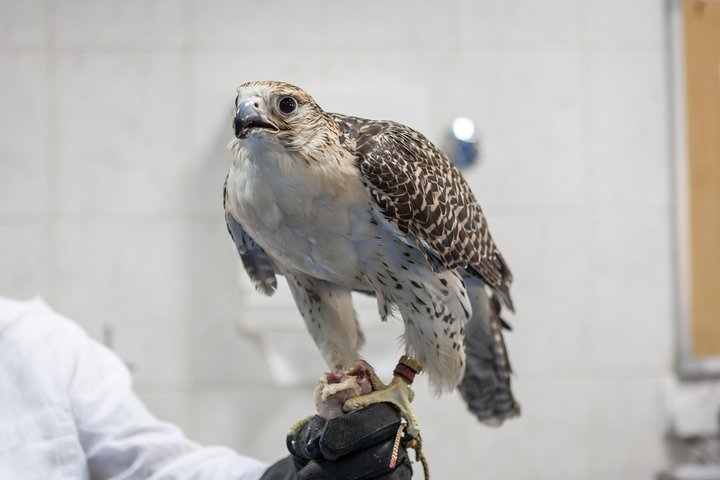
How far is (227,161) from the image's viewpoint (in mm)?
2162

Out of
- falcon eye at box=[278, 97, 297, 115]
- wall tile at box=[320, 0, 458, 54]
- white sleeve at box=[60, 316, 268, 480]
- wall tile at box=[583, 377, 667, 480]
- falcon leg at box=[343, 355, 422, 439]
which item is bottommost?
wall tile at box=[583, 377, 667, 480]

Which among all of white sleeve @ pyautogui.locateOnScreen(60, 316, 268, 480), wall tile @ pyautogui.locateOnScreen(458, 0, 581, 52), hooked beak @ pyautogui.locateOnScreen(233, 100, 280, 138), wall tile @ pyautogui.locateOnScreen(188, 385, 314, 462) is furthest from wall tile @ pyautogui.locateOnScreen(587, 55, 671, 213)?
hooked beak @ pyautogui.locateOnScreen(233, 100, 280, 138)

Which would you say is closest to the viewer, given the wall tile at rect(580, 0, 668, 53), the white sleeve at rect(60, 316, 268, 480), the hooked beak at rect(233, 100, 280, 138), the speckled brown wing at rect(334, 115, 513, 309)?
the hooked beak at rect(233, 100, 280, 138)

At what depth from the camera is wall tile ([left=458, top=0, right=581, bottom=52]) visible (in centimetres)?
224

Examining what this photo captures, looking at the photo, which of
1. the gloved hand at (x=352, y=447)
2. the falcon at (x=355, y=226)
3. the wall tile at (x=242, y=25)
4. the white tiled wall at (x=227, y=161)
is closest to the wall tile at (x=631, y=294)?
the white tiled wall at (x=227, y=161)

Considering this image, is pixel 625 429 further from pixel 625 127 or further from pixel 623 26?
pixel 623 26

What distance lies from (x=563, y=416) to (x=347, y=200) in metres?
1.67

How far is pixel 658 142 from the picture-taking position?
7.57ft

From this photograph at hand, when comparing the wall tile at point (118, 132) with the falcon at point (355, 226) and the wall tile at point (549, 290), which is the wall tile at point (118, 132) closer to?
the wall tile at point (549, 290)

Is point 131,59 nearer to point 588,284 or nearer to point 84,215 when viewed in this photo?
point 84,215

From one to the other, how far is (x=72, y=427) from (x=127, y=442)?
0.10 meters

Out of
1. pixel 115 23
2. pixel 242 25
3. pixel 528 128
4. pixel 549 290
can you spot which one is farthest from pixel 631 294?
pixel 115 23

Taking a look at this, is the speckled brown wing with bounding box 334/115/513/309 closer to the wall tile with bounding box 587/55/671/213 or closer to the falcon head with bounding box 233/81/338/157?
the falcon head with bounding box 233/81/338/157

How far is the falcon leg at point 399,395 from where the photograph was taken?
91 cm
